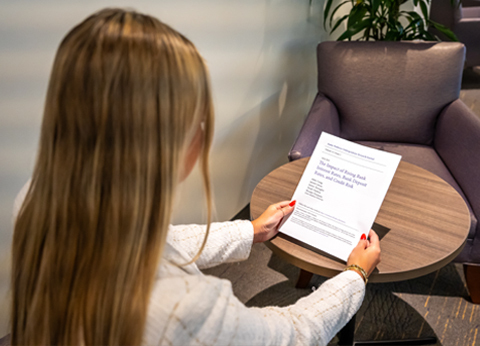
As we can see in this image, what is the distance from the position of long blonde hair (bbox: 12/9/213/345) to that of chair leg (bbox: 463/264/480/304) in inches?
58.8

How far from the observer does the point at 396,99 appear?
6.48ft

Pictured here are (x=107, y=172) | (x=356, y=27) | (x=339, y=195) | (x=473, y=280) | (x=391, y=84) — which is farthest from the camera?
(x=356, y=27)

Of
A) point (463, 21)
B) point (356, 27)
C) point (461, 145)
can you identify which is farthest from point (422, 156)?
point (463, 21)

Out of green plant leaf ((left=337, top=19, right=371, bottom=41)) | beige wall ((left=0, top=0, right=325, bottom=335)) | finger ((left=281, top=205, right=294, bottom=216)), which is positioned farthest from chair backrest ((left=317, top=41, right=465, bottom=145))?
finger ((left=281, top=205, right=294, bottom=216))

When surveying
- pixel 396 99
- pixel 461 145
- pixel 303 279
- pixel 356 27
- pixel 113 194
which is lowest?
pixel 303 279

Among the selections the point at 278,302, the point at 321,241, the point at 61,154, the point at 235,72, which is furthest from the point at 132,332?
the point at 235,72

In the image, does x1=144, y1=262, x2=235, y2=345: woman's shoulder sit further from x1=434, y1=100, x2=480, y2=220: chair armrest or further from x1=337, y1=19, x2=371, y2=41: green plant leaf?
x1=337, y1=19, x2=371, y2=41: green plant leaf

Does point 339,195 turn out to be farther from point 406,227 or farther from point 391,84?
point 391,84

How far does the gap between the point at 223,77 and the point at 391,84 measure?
849mm

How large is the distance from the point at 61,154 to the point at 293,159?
3.77 feet

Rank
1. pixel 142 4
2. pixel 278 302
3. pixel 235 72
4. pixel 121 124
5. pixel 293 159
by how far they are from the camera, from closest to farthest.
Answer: pixel 121 124 → pixel 142 4 → pixel 293 159 → pixel 278 302 → pixel 235 72

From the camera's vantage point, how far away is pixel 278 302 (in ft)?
5.65

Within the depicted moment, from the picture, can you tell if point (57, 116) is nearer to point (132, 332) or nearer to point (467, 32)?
point (132, 332)

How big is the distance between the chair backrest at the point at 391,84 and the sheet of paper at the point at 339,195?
960 mm
